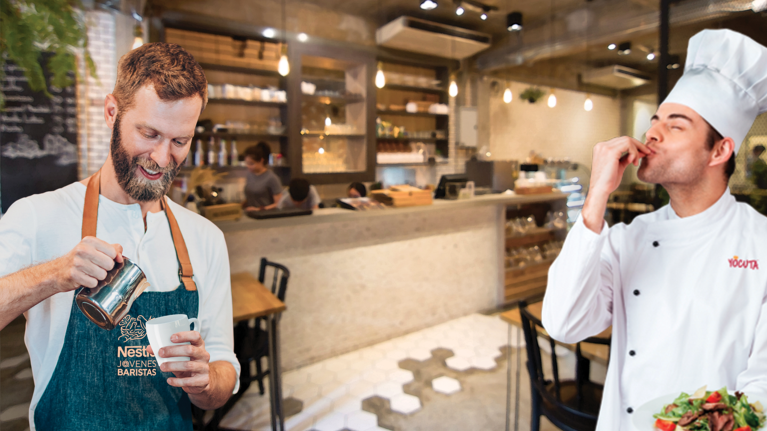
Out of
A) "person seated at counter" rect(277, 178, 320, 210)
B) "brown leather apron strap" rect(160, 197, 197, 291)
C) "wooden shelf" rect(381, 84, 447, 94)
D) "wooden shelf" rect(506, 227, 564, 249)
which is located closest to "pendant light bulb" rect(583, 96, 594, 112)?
"wooden shelf" rect(506, 227, 564, 249)

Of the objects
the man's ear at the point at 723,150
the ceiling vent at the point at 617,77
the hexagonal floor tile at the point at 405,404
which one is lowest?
the hexagonal floor tile at the point at 405,404

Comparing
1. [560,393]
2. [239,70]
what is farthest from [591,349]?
[239,70]

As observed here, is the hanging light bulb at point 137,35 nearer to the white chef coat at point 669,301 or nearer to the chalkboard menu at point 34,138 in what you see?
the chalkboard menu at point 34,138

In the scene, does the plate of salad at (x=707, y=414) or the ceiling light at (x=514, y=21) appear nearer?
the plate of salad at (x=707, y=414)

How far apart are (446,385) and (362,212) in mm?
1423

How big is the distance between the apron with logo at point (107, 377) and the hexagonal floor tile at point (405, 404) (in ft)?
6.56

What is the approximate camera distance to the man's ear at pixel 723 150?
1.16 meters

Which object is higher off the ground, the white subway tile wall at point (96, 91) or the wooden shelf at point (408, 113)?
the wooden shelf at point (408, 113)

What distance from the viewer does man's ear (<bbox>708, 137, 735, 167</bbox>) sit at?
1.16 m

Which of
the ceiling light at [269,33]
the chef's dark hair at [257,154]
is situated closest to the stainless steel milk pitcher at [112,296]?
the chef's dark hair at [257,154]

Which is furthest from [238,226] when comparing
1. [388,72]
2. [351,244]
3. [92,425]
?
[388,72]

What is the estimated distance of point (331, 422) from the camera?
2492 mm

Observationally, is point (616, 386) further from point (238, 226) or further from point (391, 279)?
point (391, 279)

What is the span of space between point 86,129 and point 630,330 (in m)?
1.61
